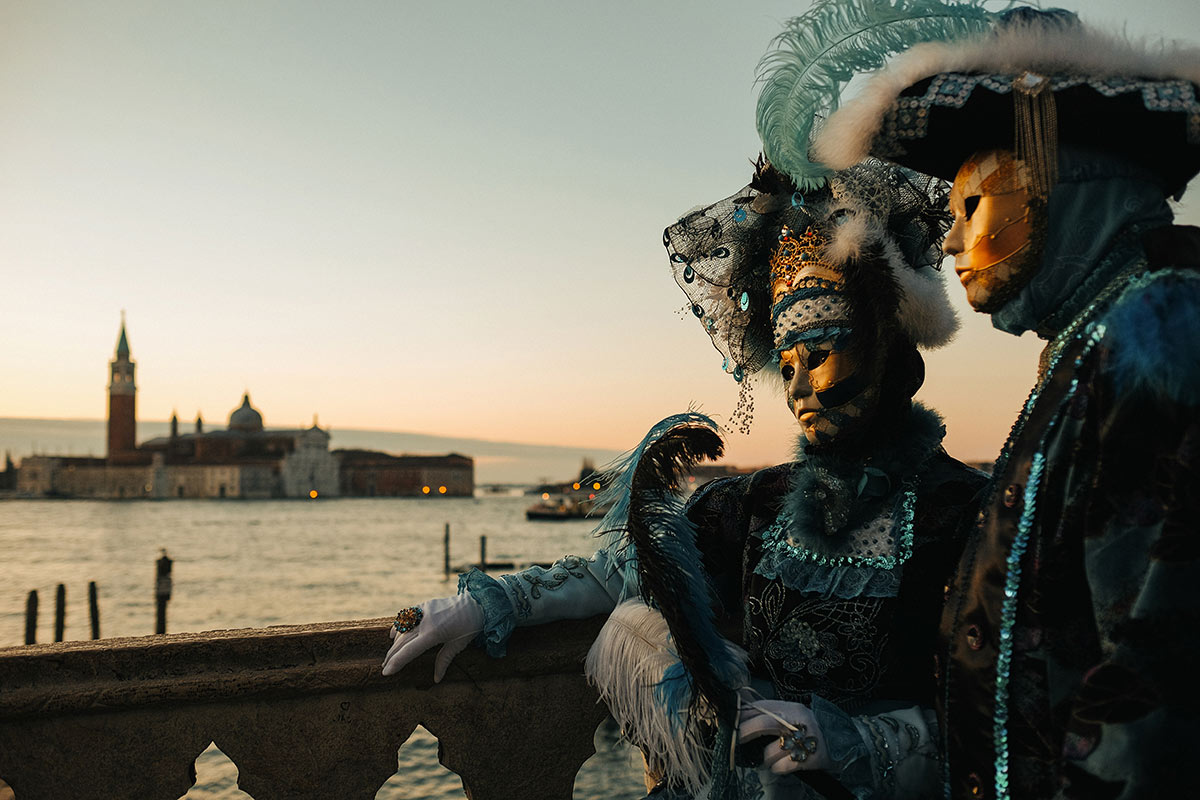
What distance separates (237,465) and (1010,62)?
113 metres

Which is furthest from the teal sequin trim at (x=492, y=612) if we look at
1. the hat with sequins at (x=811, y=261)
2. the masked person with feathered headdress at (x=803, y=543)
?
the hat with sequins at (x=811, y=261)

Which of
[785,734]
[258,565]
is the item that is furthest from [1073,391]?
[258,565]

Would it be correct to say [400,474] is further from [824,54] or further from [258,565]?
[824,54]

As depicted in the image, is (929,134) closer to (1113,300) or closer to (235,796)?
(1113,300)

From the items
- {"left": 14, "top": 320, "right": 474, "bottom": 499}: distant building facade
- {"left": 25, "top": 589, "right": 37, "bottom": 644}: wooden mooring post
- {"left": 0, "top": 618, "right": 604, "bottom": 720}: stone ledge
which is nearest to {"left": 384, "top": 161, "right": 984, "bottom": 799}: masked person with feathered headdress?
{"left": 0, "top": 618, "right": 604, "bottom": 720}: stone ledge

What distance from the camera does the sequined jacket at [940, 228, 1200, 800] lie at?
1.05 meters

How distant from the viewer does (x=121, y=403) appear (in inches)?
4213

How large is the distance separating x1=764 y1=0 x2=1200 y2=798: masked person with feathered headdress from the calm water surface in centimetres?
105

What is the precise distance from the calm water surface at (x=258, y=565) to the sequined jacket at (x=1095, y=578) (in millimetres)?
1020

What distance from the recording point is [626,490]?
2004 millimetres

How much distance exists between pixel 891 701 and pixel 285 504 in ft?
379

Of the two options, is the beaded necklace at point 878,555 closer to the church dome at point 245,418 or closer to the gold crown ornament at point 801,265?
the gold crown ornament at point 801,265

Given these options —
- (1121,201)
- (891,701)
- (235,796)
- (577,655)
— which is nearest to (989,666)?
(891,701)

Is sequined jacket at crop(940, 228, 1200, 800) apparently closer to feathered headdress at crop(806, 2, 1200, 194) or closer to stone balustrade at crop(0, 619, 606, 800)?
feathered headdress at crop(806, 2, 1200, 194)
